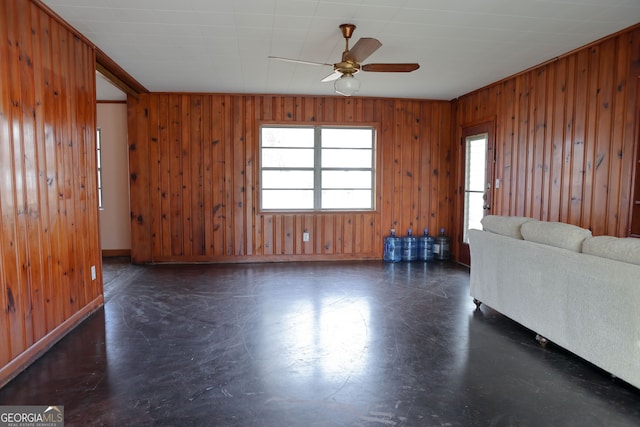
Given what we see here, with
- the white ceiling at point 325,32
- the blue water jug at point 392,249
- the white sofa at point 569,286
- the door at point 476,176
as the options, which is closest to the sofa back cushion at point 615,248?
the white sofa at point 569,286

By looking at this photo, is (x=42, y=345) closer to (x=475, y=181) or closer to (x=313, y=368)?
(x=313, y=368)

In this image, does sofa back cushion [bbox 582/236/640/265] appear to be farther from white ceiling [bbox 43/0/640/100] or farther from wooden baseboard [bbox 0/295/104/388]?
wooden baseboard [bbox 0/295/104/388]

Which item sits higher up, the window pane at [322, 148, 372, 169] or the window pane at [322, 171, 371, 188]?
the window pane at [322, 148, 372, 169]

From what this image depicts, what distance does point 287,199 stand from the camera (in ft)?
20.6

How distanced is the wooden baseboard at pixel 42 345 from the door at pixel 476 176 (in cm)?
486

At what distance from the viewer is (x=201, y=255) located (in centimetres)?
613

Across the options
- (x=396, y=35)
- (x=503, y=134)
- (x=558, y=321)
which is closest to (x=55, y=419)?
(x=558, y=321)

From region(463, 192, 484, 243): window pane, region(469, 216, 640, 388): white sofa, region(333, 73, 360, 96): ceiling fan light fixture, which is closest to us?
region(469, 216, 640, 388): white sofa

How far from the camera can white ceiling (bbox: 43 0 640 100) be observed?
119 inches

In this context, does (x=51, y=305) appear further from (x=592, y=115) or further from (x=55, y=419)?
(x=592, y=115)

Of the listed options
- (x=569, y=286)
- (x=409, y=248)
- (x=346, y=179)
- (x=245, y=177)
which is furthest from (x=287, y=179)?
(x=569, y=286)

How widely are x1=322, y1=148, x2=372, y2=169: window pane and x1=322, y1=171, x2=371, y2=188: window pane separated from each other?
0.11 metres

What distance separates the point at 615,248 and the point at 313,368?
80.7 inches

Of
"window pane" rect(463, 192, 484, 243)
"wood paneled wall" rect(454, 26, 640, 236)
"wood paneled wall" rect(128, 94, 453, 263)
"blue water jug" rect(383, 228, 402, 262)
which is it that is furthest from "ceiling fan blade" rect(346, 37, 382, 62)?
"blue water jug" rect(383, 228, 402, 262)
